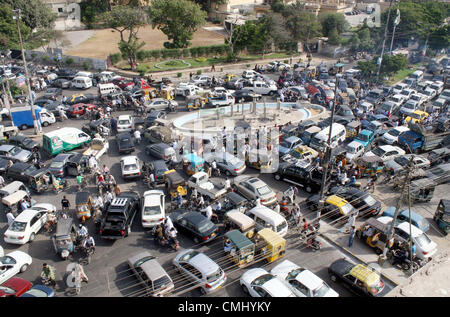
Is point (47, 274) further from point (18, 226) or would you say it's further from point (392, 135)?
point (392, 135)

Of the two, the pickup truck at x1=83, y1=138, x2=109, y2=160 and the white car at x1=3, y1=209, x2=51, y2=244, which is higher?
the pickup truck at x1=83, y1=138, x2=109, y2=160

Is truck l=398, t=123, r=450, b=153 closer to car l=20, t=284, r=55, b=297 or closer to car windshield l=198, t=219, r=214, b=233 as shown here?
car windshield l=198, t=219, r=214, b=233

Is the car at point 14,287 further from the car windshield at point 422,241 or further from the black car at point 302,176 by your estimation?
the car windshield at point 422,241

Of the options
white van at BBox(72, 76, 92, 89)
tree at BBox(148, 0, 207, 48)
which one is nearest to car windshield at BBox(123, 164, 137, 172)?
white van at BBox(72, 76, 92, 89)

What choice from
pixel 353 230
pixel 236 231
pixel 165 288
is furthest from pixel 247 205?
pixel 165 288

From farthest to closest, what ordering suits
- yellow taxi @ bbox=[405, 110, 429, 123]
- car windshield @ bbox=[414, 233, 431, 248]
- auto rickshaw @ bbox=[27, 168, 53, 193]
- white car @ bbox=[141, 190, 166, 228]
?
yellow taxi @ bbox=[405, 110, 429, 123], auto rickshaw @ bbox=[27, 168, 53, 193], white car @ bbox=[141, 190, 166, 228], car windshield @ bbox=[414, 233, 431, 248]

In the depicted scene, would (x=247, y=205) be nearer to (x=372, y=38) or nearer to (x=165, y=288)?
(x=165, y=288)
